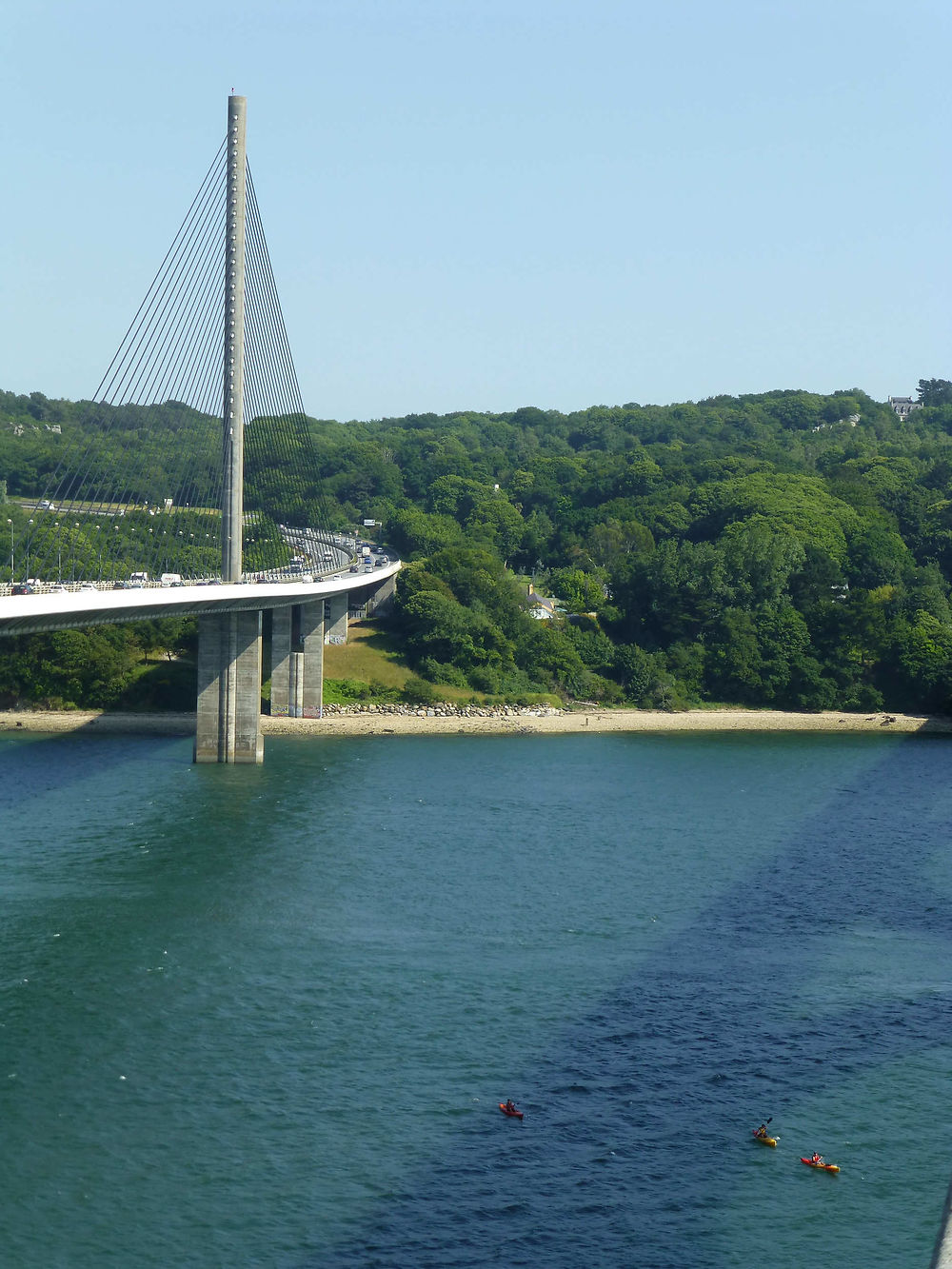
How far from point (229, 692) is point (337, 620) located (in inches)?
703

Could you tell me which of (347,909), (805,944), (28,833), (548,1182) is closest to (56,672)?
(28,833)

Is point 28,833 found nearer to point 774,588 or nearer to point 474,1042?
point 474,1042

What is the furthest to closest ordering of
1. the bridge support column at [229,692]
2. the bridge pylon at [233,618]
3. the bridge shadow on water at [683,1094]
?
the bridge support column at [229,692] → the bridge pylon at [233,618] → the bridge shadow on water at [683,1094]

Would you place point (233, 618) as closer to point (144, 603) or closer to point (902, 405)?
point (144, 603)

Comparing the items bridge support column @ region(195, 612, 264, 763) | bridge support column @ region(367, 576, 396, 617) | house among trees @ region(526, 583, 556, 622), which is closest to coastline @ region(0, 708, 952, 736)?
bridge support column @ region(195, 612, 264, 763)

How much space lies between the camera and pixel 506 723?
6047cm

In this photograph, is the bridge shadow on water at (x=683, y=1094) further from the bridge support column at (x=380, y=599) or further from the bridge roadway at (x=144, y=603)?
the bridge support column at (x=380, y=599)

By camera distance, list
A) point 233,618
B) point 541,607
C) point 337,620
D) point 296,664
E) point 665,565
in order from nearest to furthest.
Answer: point 233,618
point 296,664
point 337,620
point 665,565
point 541,607

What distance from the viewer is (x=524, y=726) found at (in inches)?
2371

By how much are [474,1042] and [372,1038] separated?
5.46 feet

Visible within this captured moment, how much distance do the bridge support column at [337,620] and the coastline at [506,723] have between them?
715 centimetres

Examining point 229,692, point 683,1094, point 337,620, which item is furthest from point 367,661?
point 683,1094

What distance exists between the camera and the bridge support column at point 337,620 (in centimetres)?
6694

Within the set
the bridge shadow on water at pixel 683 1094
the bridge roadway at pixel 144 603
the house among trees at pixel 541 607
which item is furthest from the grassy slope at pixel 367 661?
the bridge shadow on water at pixel 683 1094
